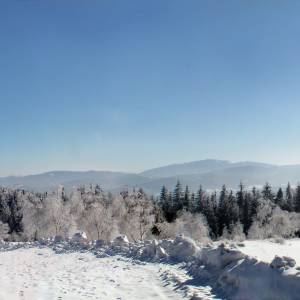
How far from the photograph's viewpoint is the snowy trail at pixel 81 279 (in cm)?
1419

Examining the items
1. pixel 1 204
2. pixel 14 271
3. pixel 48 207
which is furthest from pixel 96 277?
pixel 1 204

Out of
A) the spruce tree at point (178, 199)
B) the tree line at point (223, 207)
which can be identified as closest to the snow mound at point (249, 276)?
the tree line at point (223, 207)

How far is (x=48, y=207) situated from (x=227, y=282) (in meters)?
70.1

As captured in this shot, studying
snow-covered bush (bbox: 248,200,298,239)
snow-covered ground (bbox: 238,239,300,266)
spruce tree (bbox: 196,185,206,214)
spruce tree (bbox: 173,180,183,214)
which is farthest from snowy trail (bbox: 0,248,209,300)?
spruce tree (bbox: 173,180,183,214)

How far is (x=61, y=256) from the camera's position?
958 inches

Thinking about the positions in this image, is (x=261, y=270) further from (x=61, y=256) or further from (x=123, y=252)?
(x=61, y=256)

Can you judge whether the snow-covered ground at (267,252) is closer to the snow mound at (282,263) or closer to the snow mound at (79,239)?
the snow mound at (282,263)

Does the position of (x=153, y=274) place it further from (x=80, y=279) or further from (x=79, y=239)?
(x=79, y=239)

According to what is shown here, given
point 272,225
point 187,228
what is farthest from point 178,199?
point 272,225

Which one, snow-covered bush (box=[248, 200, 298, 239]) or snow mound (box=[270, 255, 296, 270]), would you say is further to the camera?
snow-covered bush (box=[248, 200, 298, 239])

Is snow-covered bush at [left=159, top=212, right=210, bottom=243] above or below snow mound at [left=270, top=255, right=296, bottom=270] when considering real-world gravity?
below

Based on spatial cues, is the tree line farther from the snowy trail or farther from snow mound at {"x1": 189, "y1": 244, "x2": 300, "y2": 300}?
snow mound at {"x1": 189, "y1": 244, "x2": 300, "y2": 300}

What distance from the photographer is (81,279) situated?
16.9 m

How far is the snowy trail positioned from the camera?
1419cm
